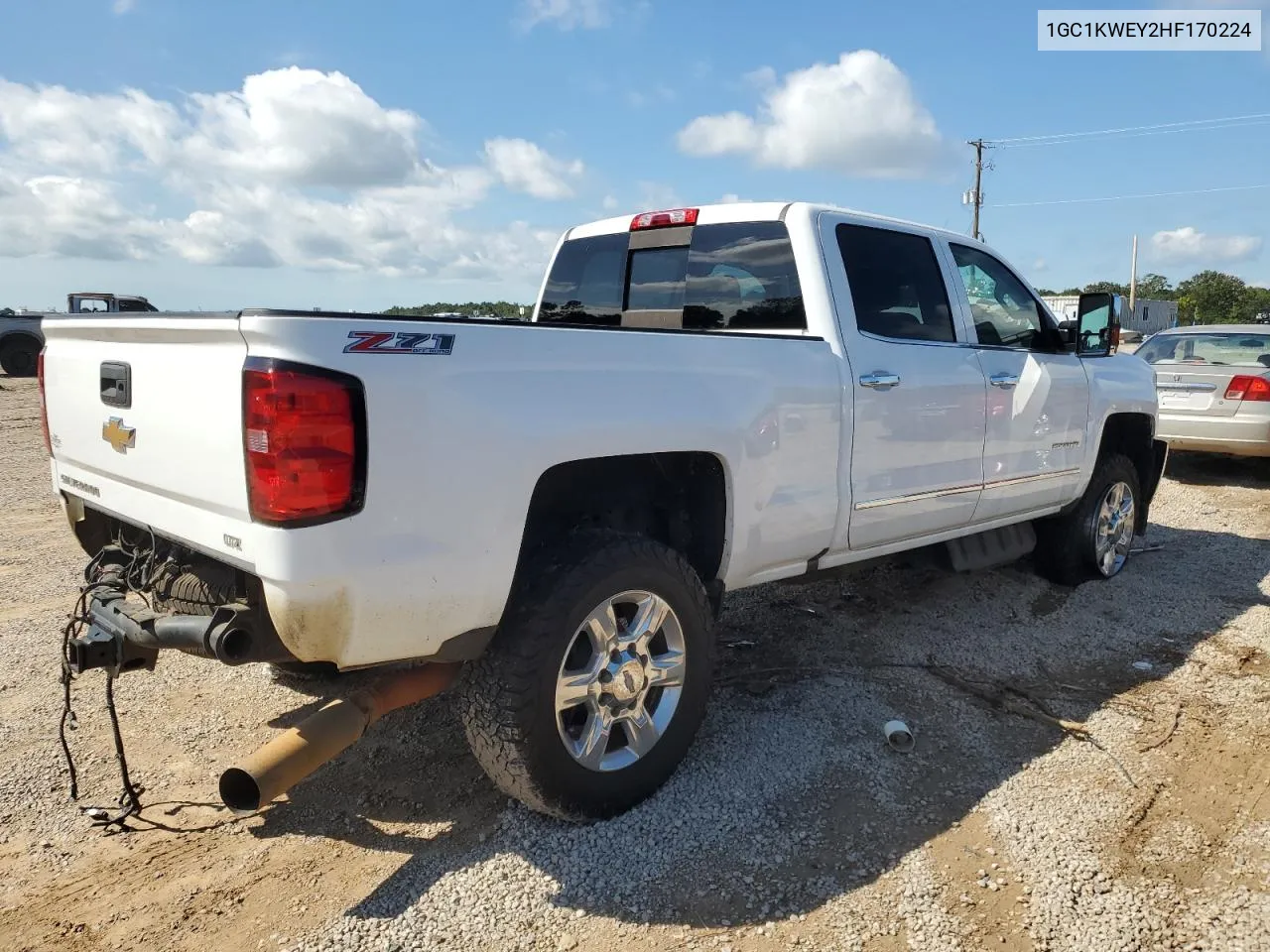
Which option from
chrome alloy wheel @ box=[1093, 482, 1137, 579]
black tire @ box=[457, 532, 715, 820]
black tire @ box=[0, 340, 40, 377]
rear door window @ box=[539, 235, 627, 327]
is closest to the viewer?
black tire @ box=[457, 532, 715, 820]

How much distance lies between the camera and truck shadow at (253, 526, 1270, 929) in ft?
8.89

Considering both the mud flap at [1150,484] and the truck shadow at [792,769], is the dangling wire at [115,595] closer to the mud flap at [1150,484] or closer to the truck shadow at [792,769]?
the truck shadow at [792,769]

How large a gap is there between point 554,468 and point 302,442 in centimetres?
84

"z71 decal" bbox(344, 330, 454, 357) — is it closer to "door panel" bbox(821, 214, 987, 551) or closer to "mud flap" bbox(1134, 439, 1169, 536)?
"door panel" bbox(821, 214, 987, 551)

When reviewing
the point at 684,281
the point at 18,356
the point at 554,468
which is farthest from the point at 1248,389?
the point at 18,356

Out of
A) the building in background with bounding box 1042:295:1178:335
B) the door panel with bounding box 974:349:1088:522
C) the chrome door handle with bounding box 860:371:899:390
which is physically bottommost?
the door panel with bounding box 974:349:1088:522

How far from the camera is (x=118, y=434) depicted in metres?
2.86

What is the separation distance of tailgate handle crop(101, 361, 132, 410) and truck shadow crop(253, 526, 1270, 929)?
57.2 inches

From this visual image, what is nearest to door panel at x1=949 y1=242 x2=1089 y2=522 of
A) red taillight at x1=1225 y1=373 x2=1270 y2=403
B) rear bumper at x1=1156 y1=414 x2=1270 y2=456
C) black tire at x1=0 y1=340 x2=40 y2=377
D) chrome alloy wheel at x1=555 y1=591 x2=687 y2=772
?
chrome alloy wheel at x1=555 y1=591 x2=687 y2=772

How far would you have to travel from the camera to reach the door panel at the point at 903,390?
12.3 feet

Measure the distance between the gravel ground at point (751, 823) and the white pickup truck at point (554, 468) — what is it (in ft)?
1.08

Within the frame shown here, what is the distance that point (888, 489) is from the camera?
3.88 metres

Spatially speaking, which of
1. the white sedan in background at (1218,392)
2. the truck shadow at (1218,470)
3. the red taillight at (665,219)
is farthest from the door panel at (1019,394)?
the truck shadow at (1218,470)

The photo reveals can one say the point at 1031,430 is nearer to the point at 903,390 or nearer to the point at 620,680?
the point at 903,390
